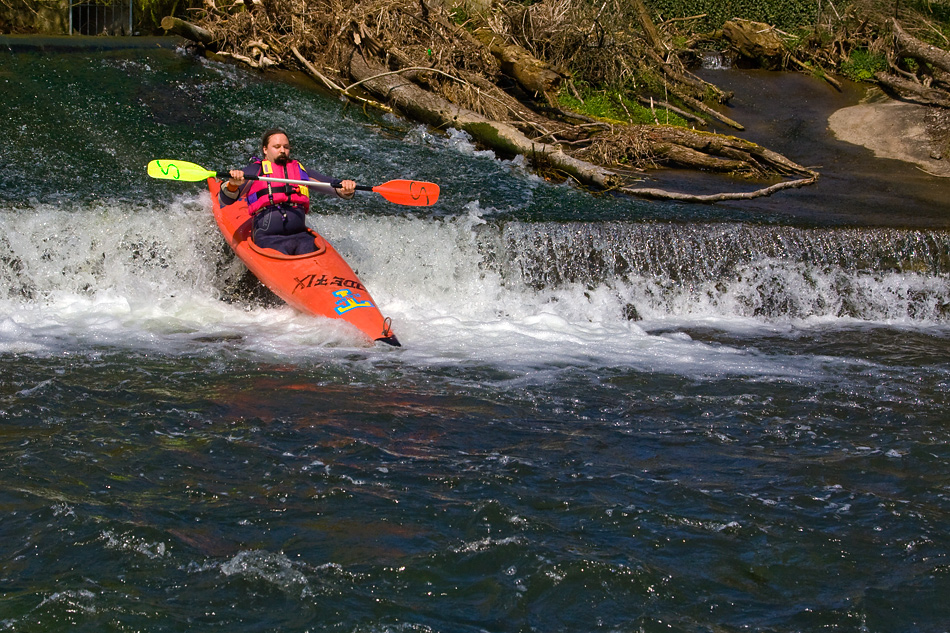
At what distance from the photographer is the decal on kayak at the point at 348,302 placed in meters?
5.51

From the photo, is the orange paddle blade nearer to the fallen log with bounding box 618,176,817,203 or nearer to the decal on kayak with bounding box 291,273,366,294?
the decal on kayak with bounding box 291,273,366,294

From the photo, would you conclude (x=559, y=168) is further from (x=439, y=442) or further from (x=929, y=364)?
(x=439, y=442)

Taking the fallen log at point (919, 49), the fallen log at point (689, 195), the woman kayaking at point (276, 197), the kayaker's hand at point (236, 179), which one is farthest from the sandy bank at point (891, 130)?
the kayaker's hand at point (236, 179)

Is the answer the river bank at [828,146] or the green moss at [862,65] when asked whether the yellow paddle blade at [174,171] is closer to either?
the river bank at [828,146]

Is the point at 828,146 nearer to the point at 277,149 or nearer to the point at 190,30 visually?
the point at 277,149

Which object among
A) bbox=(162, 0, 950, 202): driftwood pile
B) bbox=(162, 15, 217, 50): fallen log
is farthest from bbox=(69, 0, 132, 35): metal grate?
bbox=(162, 0, 950, 202): driftwood pile

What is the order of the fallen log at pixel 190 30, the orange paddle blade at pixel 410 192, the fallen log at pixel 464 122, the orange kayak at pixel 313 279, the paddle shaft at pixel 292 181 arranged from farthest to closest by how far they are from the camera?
the fallen log at pixel 190 30 < the fallen log at pixel 464 122 < the orange paddle blade at pixel 410 192 < the paddle shaft at pixel 292 181 < the orange kayak at pixel 313 279

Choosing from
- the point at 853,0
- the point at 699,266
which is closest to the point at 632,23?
the point at 853,0

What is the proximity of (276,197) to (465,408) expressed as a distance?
89.4 inches

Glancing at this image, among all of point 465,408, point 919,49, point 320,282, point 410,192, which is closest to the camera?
point 465,408

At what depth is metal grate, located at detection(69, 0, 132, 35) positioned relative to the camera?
428 inches

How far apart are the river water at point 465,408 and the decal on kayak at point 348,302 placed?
0.14 meters

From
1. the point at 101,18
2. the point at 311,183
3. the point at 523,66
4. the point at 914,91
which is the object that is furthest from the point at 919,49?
the point at 101,18

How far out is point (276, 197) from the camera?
19.4 feet
